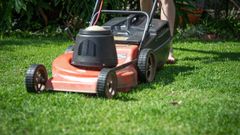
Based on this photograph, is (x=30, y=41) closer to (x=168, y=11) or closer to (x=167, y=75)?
(x=168, y=11)

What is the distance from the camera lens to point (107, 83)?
2.97 meters

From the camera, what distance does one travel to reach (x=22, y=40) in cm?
616

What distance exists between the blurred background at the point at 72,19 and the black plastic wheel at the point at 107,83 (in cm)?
366

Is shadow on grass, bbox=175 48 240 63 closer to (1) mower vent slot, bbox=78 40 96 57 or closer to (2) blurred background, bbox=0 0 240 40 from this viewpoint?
(1) mower vent slot, bbox=78 40 96 57

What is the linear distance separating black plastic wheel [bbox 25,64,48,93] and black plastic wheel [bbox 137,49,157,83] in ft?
2.15

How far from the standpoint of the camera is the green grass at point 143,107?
2469 millimetres

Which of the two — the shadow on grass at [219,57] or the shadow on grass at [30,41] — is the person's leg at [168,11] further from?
the shadow on grass at [30,41]

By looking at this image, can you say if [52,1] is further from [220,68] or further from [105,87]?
[105,87]

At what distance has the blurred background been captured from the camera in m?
6.69

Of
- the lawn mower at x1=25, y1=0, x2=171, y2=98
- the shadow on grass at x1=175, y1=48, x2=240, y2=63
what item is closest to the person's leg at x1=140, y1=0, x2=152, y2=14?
the shadow on grass at x1=175, y1=48, x2=240, y2=63

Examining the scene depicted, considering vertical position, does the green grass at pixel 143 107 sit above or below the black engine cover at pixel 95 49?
below

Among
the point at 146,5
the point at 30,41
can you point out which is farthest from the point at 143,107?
the point at 30,41

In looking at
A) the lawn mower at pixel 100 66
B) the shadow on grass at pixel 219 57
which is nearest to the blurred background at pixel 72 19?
the shadow on grass at pixel 219 57

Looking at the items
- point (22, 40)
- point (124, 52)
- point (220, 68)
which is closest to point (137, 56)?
point (124, 52)
